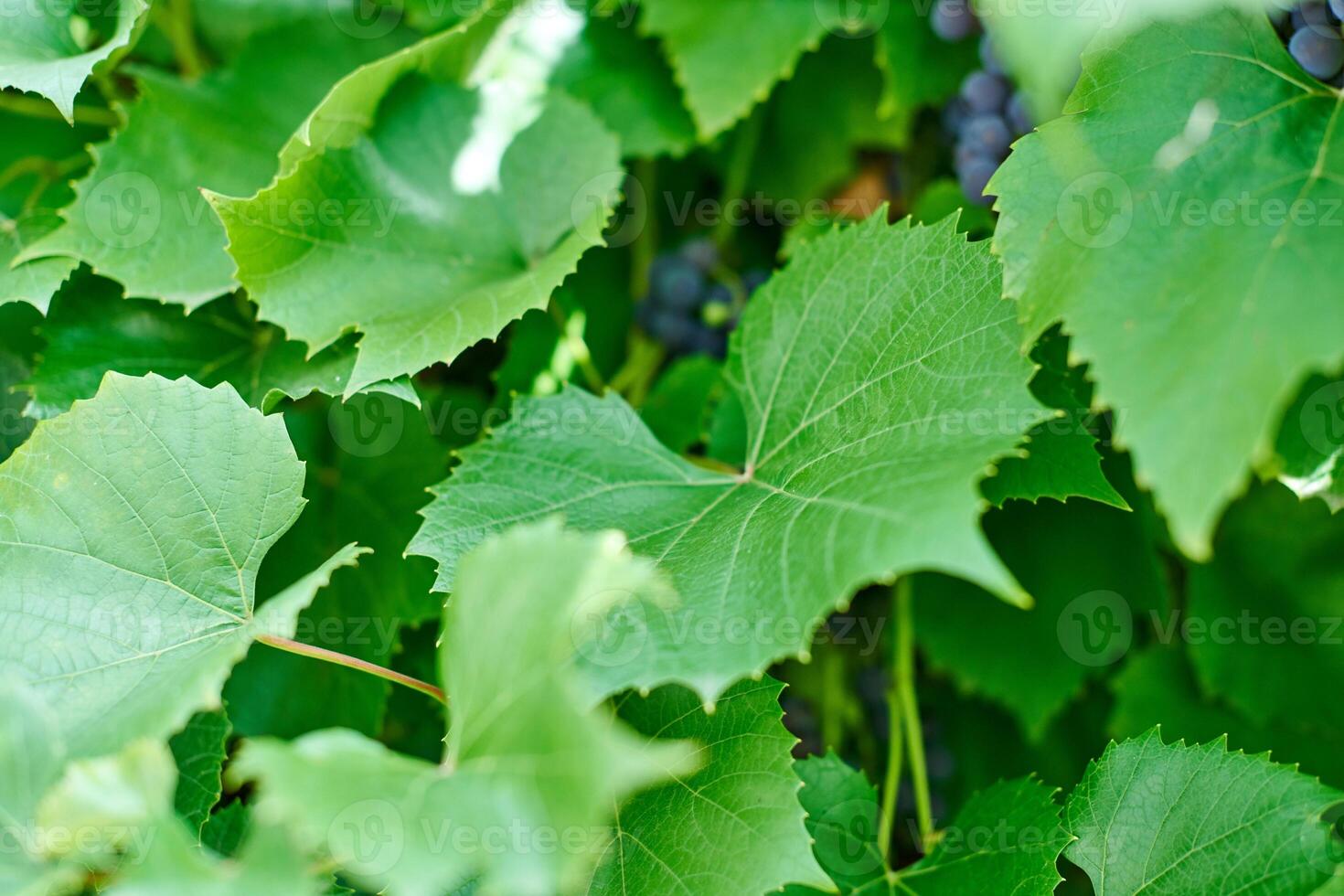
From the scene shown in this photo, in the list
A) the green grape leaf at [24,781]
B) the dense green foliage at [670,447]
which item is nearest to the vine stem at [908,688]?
the dense green foliage at [670,447]

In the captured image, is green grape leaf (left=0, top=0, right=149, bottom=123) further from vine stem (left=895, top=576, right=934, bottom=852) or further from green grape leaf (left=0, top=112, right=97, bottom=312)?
vine stem (left=895, top=576, right=934, bottom=852)

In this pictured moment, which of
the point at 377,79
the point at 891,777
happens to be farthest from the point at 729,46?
the point at 891,777

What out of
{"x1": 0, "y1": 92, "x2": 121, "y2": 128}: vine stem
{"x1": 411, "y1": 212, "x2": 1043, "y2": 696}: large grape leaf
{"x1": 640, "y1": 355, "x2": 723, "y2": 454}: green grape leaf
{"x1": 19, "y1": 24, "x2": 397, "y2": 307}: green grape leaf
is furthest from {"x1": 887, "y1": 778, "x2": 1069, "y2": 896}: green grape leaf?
{"x1": 0, "y1": 92, "x2": 121, "y2": 128}: vine stem

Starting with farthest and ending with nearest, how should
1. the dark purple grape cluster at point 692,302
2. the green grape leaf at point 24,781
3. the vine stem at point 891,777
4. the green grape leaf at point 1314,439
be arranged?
the dark purple grape cluster at point 692,302
the vine stem at point 891,777
the green grape leaf at point 1314,439
the green grape leaf at point 24,781

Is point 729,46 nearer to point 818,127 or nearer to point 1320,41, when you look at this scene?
point 818,127

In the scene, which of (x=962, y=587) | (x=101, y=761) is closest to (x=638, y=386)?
(x=962, y=587)

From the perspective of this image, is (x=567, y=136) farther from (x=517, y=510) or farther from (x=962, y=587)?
(x=962, y=587)

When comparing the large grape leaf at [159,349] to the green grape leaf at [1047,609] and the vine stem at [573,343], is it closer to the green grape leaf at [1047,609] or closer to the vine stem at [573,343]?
the vine stem at [573,343]
